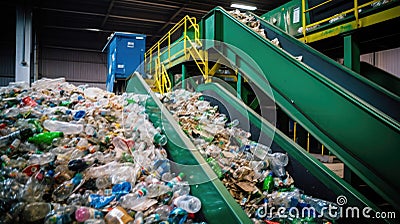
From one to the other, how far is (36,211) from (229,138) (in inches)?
83.7

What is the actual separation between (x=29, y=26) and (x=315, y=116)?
1028 cm

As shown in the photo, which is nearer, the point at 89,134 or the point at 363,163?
the point at 363,163

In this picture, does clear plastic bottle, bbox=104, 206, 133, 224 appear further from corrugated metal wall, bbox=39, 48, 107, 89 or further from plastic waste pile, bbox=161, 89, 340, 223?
corrugated metal wall, bbox=39, 48, 107, 89

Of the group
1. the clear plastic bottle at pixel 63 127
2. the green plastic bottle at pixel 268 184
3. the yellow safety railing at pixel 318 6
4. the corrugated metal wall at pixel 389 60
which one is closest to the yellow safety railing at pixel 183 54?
the yellow safety railing at pixel 318 6

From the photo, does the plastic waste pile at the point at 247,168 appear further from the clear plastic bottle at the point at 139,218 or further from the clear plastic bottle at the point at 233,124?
the clear plastic bottle at the point at 139,218

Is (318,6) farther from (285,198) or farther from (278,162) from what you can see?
(285,198)

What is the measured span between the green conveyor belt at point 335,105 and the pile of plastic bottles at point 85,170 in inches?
54.1

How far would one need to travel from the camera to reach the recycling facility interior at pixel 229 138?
211cm

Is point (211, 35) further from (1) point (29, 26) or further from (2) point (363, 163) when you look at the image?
(1) point (29, 26)

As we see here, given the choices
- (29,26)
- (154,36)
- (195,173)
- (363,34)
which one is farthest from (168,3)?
(195,173)

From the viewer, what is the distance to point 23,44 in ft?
31.0

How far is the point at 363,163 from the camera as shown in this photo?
2.32 metres

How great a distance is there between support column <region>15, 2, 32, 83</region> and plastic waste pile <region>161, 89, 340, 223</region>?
746 centimetres
